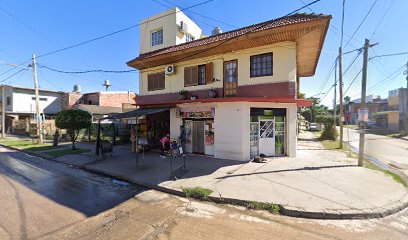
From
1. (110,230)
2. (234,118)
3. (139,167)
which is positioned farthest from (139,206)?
(234,118)

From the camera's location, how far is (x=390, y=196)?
6355 millimetres

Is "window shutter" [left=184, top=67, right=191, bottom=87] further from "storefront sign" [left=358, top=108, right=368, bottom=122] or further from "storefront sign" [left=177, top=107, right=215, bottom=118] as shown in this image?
"storefront sign" [left=358, top=108, right=368, bottom=122]

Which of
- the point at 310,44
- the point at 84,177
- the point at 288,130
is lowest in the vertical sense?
the point at 84,177

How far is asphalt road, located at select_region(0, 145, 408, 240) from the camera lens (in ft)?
14.3

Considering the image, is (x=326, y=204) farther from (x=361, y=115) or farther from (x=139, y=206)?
(x=361, y=115)

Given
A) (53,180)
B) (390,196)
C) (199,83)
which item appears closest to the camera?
(390,196)

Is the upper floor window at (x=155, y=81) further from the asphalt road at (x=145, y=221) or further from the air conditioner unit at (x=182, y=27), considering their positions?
the asphalt road at (x=145, y=221)

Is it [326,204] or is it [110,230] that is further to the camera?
[326,204]

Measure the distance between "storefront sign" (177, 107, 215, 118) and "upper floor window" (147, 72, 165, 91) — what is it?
10.9 feet

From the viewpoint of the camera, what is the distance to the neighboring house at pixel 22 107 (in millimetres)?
29516

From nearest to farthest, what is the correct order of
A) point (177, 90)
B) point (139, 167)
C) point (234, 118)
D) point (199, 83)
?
point (139, 167), point (234, 118), point (199, 83), point (177, 90)

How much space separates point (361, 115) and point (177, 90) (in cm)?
1033

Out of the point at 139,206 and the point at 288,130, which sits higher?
the point at 288,130

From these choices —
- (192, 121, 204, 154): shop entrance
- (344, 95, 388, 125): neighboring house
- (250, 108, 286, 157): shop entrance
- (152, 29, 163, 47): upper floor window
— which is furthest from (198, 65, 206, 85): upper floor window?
(344, 95, 388, 125): neighboring house
